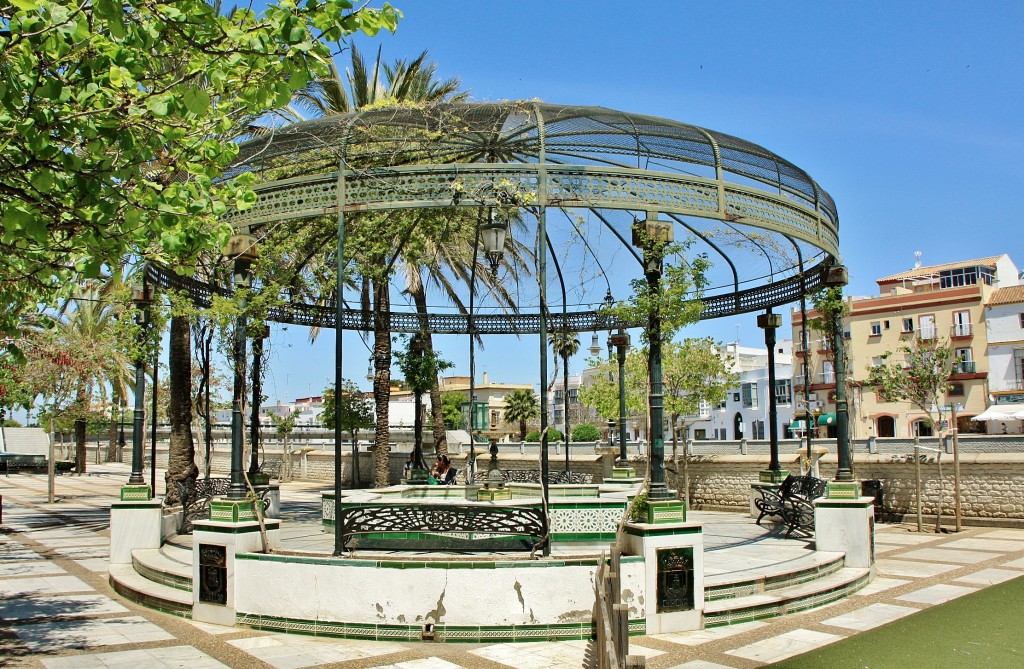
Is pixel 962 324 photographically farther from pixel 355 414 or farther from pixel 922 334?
pixel 355 414

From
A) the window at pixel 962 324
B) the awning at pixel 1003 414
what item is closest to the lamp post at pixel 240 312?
the awning at pixel 1003 414

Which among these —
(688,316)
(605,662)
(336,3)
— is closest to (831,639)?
(688,316)

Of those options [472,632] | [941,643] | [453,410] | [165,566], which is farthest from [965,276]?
[165,566]

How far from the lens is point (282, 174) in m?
12.6

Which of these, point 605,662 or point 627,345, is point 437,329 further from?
point 605,662

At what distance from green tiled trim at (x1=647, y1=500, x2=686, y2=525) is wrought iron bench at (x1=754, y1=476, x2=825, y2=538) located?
17.2 feet

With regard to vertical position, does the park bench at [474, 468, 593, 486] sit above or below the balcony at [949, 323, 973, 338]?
below

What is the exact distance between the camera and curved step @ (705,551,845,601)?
26.3 feet

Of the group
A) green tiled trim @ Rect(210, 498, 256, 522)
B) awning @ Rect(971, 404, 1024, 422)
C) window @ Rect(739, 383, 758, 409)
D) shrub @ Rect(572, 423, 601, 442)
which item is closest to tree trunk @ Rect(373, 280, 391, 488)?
green tiled trim @ Rect(210, 498, 256, 522)

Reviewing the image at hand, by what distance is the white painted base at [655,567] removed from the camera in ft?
23.8

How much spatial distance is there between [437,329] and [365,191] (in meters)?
8.86

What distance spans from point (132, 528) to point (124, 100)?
7.66 metres

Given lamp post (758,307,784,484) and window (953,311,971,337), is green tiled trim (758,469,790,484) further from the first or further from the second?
window (953,311,971,337)

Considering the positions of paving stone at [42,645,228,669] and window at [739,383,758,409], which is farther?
window at [739,383,758,409]
